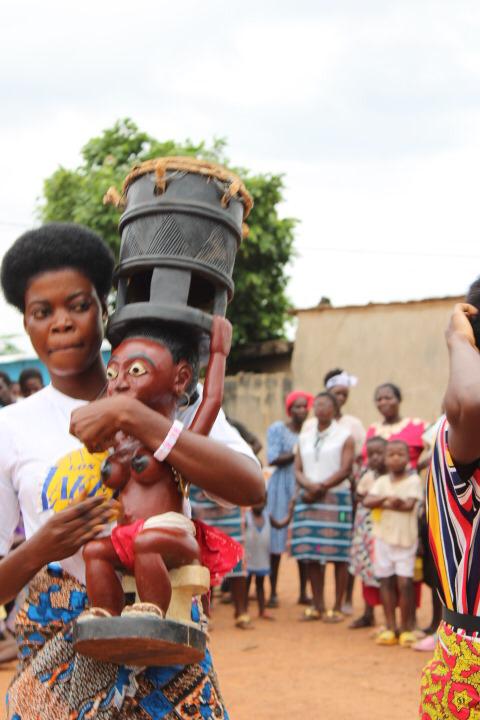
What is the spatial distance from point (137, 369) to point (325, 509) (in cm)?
704

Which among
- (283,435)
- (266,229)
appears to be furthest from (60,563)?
(266,229)

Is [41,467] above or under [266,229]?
under

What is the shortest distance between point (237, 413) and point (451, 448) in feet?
52.4

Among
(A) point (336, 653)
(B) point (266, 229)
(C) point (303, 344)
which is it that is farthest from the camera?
(B) point (266, 229)

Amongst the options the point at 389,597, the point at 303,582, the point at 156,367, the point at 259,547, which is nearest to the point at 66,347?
the point at 156,367

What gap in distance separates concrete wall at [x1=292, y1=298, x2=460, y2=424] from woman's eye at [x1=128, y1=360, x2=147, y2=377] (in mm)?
13501

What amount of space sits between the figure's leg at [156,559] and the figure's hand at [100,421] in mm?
245

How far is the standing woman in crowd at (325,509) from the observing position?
30.3 ft

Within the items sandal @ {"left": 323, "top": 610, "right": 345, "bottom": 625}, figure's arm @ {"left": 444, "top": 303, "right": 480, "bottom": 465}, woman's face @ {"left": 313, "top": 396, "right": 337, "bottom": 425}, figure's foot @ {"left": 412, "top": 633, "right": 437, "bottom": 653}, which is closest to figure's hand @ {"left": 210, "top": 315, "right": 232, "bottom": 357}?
figure's arm @ {"left": 444, "top": 303, "right": 480, "bottom": 465}

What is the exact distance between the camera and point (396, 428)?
8891 millimetres

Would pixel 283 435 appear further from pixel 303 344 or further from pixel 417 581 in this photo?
pixel 303 344

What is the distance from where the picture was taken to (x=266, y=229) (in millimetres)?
20453

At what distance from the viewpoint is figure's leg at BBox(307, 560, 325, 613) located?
9328mm

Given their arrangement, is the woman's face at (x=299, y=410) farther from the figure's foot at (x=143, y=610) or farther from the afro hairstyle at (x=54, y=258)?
the figure's foot at (x=143, y=610)
